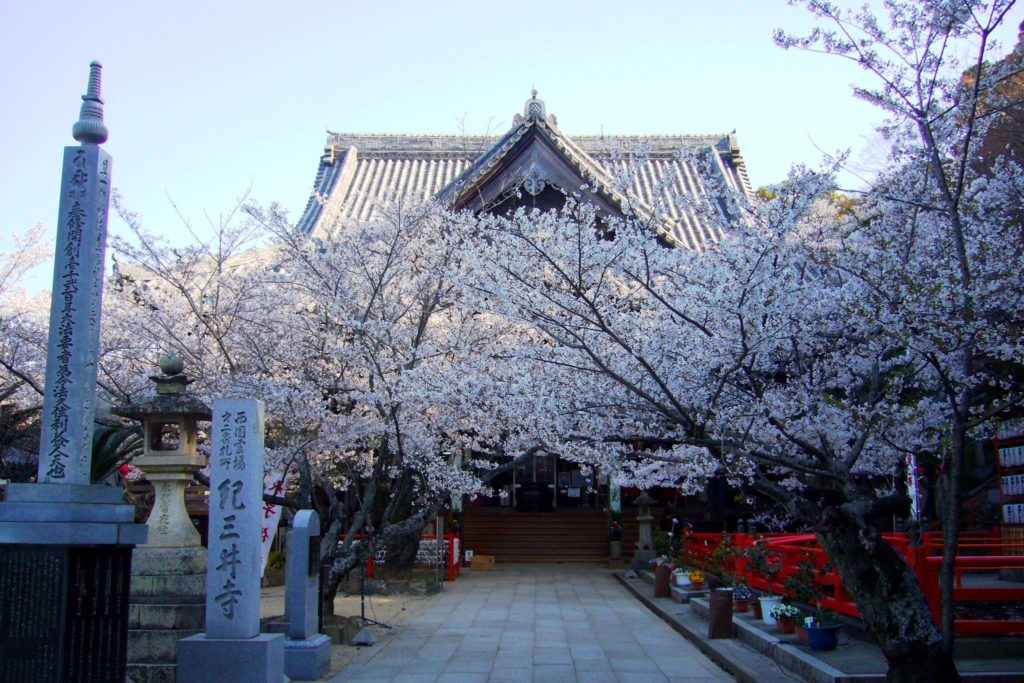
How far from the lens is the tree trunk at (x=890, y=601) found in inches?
254

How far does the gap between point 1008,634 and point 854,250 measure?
4.15m

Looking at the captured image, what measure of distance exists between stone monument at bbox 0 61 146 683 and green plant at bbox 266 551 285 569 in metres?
13.9

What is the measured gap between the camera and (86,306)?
6.43 metres

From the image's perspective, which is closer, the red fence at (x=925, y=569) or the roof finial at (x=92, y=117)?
the roof finial at (x=92, y=117)

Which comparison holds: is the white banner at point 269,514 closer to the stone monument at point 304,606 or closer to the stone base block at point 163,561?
the stone monument at point 304,606

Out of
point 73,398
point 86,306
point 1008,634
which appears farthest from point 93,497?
point 1008,634

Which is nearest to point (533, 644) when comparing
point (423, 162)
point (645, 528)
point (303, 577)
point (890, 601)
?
point (303, 577)

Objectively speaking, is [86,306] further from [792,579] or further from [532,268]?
[792,579]

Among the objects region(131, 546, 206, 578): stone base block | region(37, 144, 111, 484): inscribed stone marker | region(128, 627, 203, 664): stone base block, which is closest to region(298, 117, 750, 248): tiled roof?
region(131, 546, 206, 578): stone base block

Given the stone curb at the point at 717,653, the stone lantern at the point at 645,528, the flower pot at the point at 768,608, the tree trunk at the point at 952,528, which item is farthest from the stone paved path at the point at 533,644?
the tree trunk at the point at 952,528

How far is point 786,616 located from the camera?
9891 millimetres

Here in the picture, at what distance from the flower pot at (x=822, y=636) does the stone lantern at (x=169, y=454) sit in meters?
6.91

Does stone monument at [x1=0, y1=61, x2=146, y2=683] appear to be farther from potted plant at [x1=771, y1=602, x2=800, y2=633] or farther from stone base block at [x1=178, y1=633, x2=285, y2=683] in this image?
potted plant at [x1=771, y1=602, x2=800, y2=633]

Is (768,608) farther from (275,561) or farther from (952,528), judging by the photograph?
(275,561)
